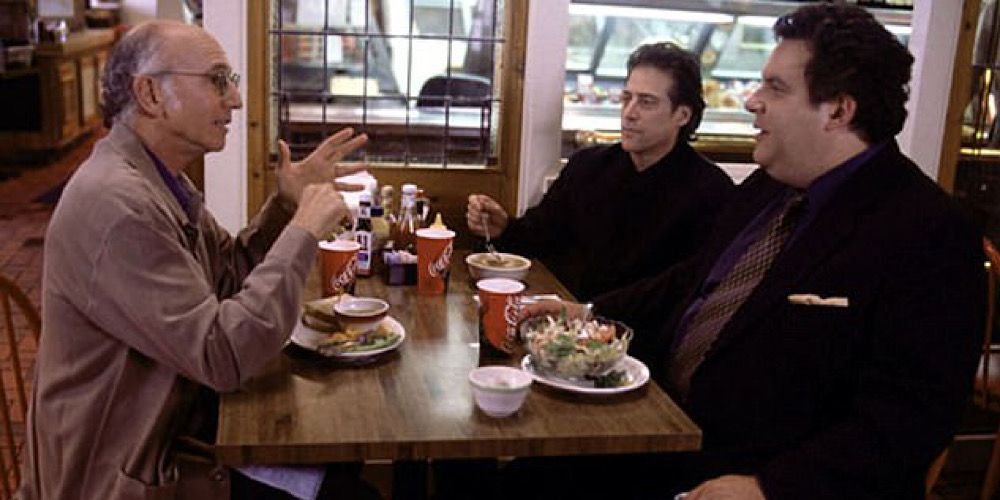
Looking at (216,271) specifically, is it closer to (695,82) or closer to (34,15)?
(695,82)

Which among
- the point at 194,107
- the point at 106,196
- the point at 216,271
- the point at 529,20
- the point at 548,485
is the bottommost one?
the point at 548,485

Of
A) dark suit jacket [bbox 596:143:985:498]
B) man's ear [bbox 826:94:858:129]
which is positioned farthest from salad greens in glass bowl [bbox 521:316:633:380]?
man's ear [bbox 826:94:858:129]

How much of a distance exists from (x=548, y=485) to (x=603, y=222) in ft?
2.95

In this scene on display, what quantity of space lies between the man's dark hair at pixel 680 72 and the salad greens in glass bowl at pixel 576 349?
1007mm

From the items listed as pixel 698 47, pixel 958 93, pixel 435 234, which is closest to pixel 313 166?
pixel 435 234

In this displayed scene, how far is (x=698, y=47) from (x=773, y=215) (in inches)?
94.4

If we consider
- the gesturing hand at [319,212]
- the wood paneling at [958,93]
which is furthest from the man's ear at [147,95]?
the wood paneling at [958,93]

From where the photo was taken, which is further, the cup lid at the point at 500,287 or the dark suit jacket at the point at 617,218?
the dark suit jacket at the point at 617,218

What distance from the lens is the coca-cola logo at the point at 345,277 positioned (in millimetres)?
2166

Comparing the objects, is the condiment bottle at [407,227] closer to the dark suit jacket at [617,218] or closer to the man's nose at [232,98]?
the dark suit jacket at [617,218]

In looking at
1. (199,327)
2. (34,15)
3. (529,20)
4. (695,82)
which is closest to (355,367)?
(199,327)

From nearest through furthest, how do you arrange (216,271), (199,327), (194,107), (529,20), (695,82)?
(199,327)
(194,107)
(216,271)
(695,82)
(529,20)

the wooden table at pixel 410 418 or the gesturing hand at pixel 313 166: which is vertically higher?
the gesturing hand at pixel 313 166

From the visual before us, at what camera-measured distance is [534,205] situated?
125 inches
